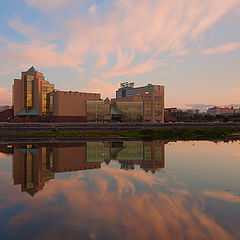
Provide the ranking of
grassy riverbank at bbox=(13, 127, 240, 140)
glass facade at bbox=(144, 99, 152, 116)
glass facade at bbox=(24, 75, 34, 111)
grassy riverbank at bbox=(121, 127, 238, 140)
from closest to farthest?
grassy riverbank at bbox=(13, 127, 240, 140) < grassy riverbank at bbox=(121, 127, 238, 140) < glass facade at bbox=(24, 75, 34, 111) < glass facade at bbox=(144, 99, 152, 116)

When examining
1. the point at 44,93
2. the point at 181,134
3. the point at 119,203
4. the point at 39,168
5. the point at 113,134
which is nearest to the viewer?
the point at 119,203

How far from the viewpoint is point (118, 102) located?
13900cm

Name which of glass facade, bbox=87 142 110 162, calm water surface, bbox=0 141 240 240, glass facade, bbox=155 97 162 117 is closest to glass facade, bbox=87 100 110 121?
glass facade, bbox=155 97 162 117

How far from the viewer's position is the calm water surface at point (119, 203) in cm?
1287

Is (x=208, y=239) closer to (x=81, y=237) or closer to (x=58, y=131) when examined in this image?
(x=81, y=237)

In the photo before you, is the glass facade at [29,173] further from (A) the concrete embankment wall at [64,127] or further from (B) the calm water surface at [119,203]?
(A) the concrete embankment wall at [64,127]

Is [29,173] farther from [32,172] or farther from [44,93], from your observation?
[44,93]

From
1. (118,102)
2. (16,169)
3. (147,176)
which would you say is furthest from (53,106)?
(147,176)

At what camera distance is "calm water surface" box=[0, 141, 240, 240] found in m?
12.9

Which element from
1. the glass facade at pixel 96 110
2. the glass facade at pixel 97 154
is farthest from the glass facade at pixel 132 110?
the glass facade at pixel 97 154

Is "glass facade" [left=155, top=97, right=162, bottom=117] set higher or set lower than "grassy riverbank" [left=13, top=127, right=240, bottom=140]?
higher

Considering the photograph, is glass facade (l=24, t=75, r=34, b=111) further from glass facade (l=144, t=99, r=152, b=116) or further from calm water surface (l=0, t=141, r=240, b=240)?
calm water surface (l=0, t=141, r=240, b=240)

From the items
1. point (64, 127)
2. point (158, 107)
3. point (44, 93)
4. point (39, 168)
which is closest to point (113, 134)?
point (64, 127)

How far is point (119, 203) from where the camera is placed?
1719 cm
